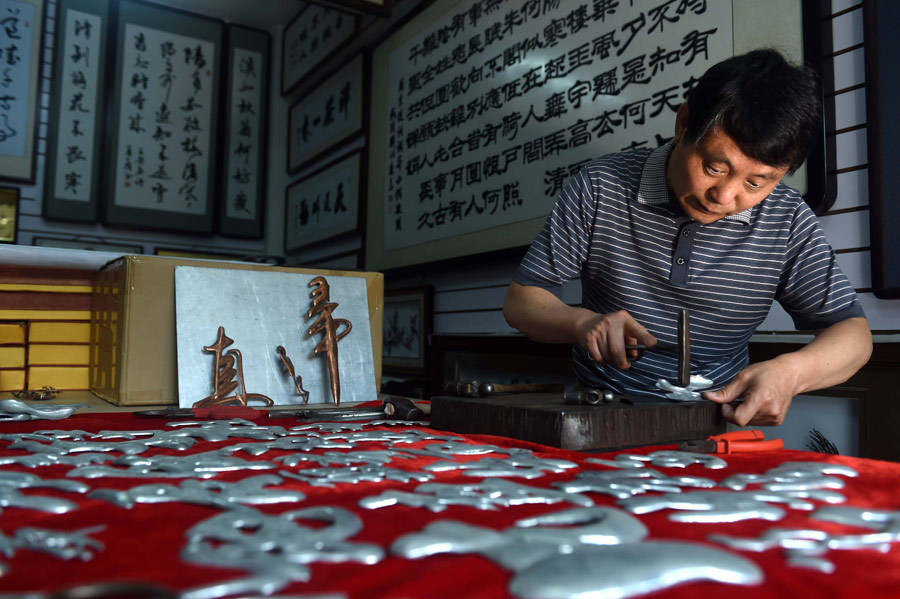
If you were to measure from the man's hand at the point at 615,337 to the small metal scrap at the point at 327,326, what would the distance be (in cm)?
71

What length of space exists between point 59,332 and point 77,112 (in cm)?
363

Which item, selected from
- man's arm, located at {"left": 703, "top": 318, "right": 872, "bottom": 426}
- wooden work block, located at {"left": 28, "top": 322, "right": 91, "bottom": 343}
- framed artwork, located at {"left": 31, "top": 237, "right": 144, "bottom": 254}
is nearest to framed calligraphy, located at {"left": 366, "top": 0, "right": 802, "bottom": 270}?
A: man's arm, located at {"left": 703, "top": 318, "right": 872, "bottom": 426}

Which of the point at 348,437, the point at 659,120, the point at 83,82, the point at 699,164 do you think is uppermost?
the point at 83,82

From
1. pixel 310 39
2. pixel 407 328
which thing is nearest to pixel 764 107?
pixel 407 328

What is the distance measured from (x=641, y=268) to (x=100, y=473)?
1310 millimetres

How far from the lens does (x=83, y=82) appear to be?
4.76m

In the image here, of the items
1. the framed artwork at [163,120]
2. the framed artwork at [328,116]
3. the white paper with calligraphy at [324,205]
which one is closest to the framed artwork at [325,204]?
the white paper with calligraphy at [324,205]

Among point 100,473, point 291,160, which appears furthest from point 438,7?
point 100,473

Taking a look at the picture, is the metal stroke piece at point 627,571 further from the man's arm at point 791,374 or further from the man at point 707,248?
the man at point 707,248

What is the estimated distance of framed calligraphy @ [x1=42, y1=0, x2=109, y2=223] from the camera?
4641 millimetres

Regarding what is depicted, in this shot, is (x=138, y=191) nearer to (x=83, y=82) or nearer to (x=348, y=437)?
(x=83, y=82)

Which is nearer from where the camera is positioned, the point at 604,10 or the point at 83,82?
the point at 604,10

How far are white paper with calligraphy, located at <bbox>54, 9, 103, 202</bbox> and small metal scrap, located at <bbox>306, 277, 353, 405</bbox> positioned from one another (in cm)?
384

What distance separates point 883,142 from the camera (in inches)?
63.6
